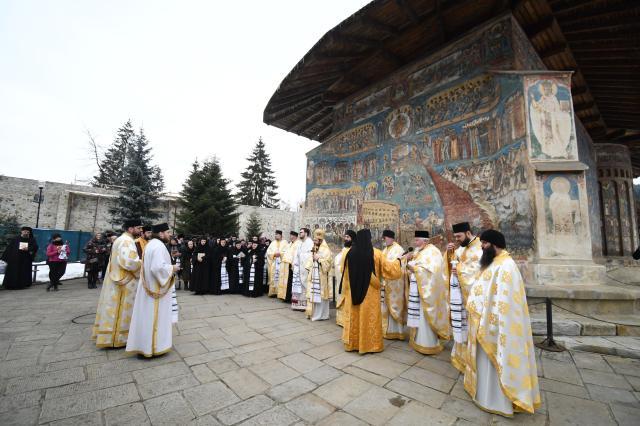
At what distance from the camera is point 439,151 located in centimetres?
770

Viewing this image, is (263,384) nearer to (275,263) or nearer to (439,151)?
(275,263)

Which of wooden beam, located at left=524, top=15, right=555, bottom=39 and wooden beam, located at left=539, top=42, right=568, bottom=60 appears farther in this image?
wooden beam, located at left=539, top=42, right=568, bottom=60

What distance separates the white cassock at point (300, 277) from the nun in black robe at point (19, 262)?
29.2 feet

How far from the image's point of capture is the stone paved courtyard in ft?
8.18

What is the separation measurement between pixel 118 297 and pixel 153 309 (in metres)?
0.99

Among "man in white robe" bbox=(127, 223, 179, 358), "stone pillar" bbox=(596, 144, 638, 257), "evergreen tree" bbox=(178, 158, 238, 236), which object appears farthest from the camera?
"evergreen tree" bbox=(178, 158, 238, 236)

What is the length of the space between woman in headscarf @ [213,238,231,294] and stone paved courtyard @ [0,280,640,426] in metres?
4.05

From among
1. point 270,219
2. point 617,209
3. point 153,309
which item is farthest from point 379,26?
point 270,219

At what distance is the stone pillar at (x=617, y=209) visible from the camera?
11316mm

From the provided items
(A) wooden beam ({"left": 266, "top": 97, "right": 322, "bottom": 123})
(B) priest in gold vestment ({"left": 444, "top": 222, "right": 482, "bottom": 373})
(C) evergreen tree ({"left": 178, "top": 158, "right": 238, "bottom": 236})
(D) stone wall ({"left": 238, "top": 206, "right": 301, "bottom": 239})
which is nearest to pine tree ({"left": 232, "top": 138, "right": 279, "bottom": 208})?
(D) stone wall ({"left": 238, "top": 206, "right": 301, "bottom": 239})

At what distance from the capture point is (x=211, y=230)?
20438 mm

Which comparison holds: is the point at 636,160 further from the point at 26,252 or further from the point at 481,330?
the point at 26,252

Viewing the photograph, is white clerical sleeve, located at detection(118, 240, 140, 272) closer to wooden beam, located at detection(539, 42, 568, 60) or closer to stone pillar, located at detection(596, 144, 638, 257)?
wooden beam, located at detection(539, 42, 568, 60)

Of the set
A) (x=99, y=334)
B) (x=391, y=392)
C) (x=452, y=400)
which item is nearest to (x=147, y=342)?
(x=99, y=334)
